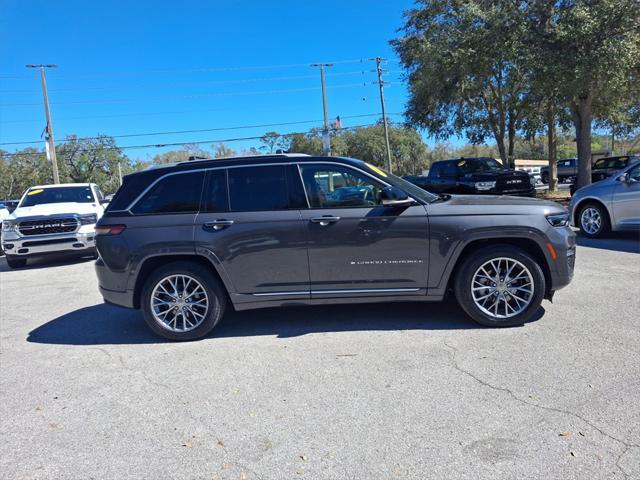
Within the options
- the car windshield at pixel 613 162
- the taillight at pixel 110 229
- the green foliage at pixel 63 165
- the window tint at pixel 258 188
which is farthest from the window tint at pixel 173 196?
the green foliage at pixel 63 165

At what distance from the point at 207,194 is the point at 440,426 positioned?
312 cm

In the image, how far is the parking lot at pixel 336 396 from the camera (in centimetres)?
267

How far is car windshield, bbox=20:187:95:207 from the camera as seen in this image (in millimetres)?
11312

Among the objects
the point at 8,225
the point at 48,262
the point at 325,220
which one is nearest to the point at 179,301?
the point at 325,220

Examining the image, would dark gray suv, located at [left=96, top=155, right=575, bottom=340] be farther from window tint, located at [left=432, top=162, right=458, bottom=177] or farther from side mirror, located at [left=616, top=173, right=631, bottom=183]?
window tint, located at [left=432, top=162, right=458, bottom=177]

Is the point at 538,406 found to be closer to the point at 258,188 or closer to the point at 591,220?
the point at 258,188

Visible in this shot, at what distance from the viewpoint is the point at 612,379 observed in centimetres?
A: 341

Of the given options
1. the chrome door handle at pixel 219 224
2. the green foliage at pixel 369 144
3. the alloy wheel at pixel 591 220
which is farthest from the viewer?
the green foliage at pixel 369 144

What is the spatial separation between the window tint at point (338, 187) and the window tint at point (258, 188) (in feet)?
0.82

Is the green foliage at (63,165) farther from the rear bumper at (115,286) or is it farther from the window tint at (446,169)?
the rear bumper at (115,286)

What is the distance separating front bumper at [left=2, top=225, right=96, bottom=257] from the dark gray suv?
598 centimetres

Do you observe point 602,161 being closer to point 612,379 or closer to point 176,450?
point 612,379

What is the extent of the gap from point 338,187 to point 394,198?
0.60 metres

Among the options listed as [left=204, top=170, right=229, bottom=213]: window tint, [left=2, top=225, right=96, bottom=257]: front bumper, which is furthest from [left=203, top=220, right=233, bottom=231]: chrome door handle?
[left=2, top=225, right=96, bottom=257]: front bumper
